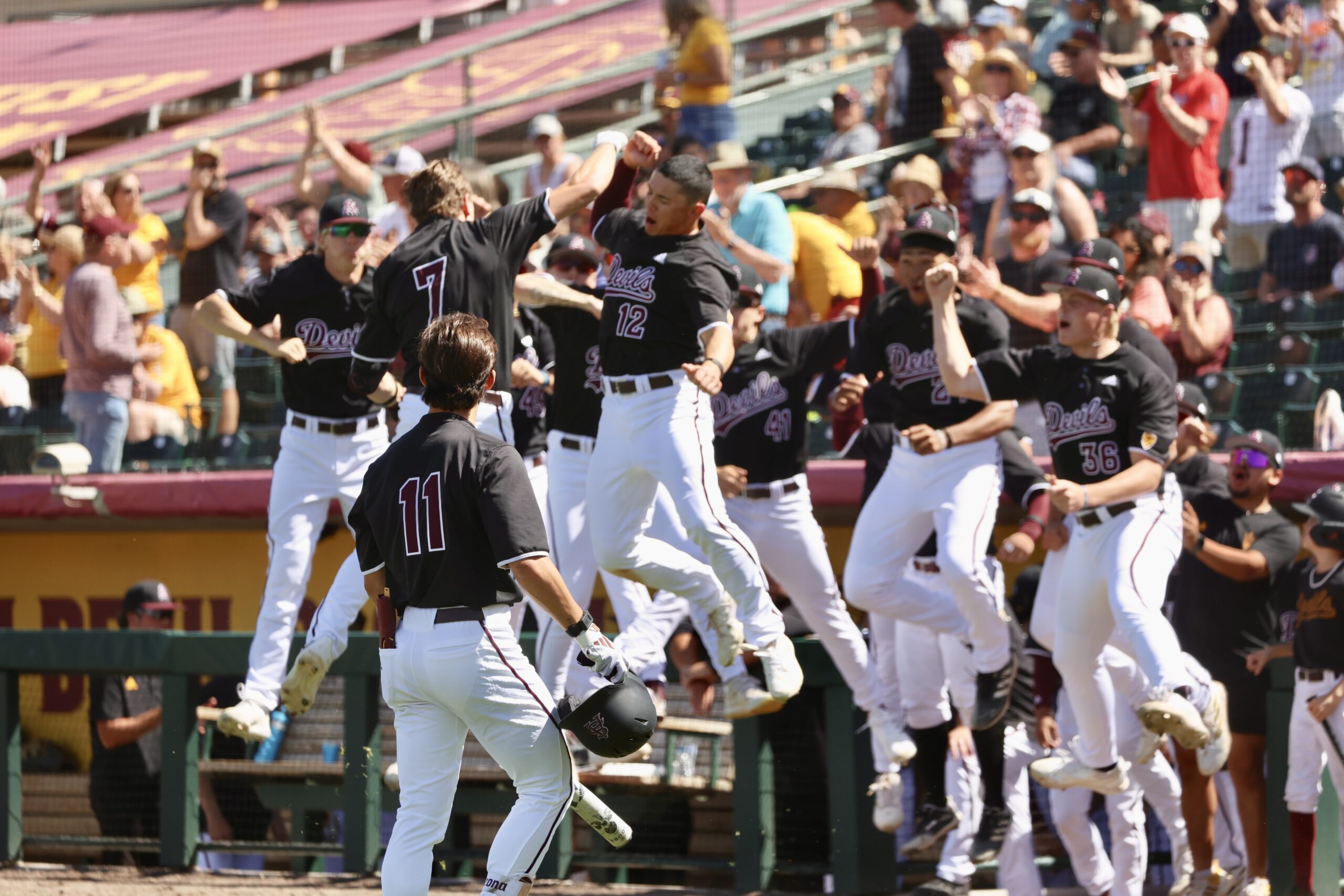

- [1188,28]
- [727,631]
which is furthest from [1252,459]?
[1188,28]

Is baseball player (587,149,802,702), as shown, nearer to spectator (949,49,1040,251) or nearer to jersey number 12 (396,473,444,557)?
jersey number 12 (396,473,444,557)

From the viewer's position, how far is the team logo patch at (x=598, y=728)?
4.88 metres

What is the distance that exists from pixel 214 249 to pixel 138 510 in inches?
82.6

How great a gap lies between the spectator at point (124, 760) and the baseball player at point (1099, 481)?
165 inches

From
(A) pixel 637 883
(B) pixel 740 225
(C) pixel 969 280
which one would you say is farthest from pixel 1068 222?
(A) pixel 637 883

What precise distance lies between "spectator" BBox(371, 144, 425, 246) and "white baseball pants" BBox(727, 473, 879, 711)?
230 centimetres

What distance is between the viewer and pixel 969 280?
22.1ft

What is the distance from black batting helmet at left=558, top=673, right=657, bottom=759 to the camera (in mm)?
4883

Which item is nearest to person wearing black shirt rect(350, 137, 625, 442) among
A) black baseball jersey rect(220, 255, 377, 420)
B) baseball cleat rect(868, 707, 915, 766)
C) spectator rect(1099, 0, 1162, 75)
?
black baseball jersey rect(220, 255, 377, 420)

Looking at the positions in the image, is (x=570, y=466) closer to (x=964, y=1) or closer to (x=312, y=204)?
(x=312, y=204)

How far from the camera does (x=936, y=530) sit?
667 centimetres

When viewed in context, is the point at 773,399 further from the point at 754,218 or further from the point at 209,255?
the point at 209,255

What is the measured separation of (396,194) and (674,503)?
357 cm

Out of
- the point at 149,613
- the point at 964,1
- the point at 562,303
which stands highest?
the point at 964,1
